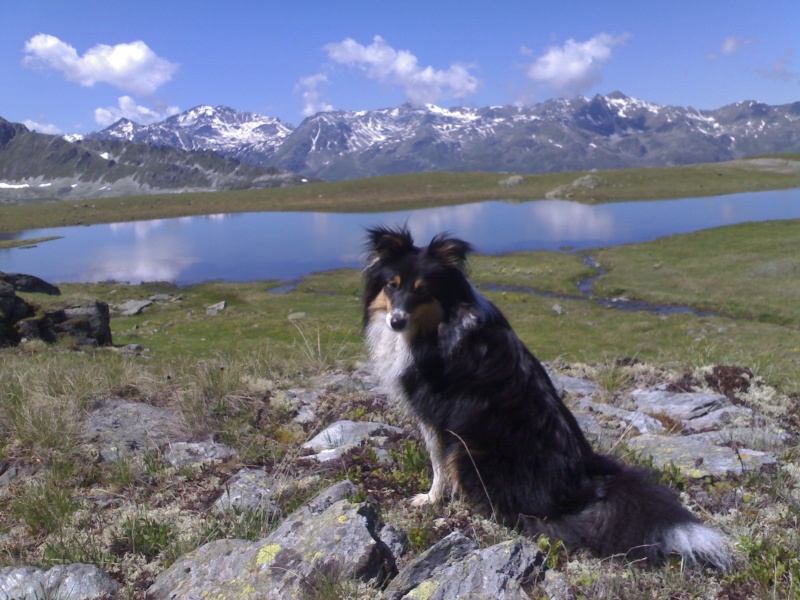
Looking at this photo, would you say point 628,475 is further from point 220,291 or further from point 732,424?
point 220,291

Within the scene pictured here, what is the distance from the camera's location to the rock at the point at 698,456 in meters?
5.24

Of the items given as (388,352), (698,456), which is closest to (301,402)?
(388,352)

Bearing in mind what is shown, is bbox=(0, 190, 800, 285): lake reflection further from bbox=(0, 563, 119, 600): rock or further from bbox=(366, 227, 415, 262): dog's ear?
bbox=(0, 563, 119, 600): rock

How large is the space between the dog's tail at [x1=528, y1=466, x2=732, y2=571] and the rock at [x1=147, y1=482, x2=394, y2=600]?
1302 millimetres

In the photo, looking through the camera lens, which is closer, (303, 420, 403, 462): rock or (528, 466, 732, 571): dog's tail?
(528, 466, 732, 571): dog's tail

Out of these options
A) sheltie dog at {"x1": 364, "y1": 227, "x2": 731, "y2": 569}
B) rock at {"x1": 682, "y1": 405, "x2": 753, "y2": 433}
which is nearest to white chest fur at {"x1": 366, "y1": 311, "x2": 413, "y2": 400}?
sheltie dog at {"x1": 364, "y1": 227, "x2": 731, "y2": 569}

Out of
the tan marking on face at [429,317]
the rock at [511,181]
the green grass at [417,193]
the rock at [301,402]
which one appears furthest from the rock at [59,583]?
the rock at [511,181]

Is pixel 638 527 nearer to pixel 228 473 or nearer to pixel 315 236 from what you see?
pixel 228 473

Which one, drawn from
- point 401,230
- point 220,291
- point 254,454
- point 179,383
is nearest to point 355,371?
point 179,383

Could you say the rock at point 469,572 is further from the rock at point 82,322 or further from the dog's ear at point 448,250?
the rock at point 82,322

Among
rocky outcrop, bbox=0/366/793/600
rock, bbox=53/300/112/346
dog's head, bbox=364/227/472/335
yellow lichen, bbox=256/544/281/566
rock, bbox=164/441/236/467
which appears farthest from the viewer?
rock, bbox=53/300/112/346

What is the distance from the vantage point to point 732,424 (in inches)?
270

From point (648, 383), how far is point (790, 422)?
2033 millimetres

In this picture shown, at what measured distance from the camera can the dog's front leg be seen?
481 cm
